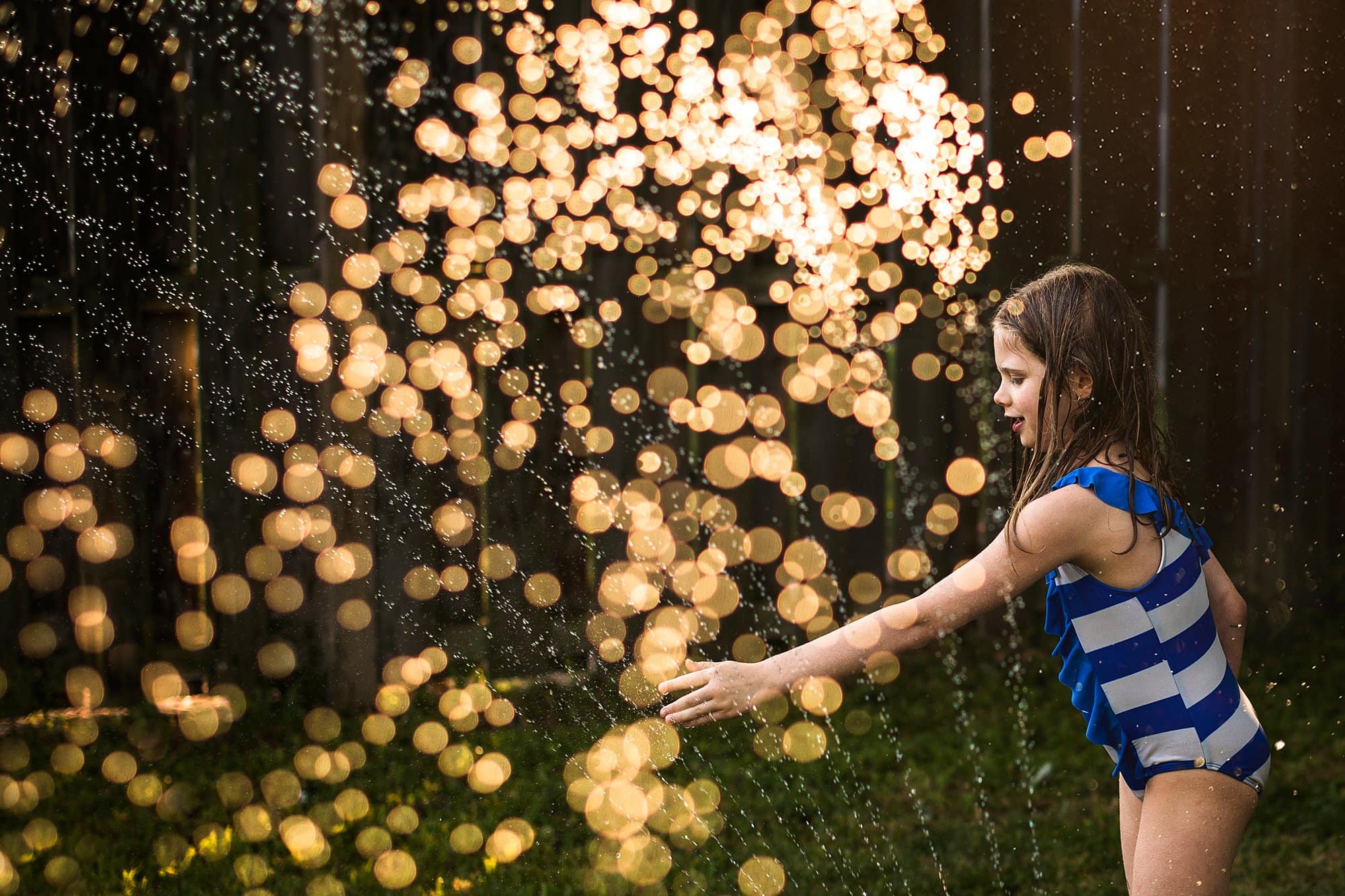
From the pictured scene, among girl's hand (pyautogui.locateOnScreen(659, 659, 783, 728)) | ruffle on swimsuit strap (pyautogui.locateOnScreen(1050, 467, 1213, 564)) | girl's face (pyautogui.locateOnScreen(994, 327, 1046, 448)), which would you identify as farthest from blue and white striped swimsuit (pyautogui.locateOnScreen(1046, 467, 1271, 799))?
girl's hand (pyautogui.locateOnScreen(659, 659, 783, 728))

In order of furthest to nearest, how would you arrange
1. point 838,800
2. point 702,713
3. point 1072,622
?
point 838,800
point 1072,622
point 702,713

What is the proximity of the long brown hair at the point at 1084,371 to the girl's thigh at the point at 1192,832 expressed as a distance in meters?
0.39

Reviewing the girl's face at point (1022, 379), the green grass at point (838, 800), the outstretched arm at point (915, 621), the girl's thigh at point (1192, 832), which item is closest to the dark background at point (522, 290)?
the green grass at point (838, 800)

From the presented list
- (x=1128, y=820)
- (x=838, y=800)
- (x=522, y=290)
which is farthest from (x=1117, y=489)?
(x=522, y=290)

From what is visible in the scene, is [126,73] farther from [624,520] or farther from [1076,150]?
[1076,150]

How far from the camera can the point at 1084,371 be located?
1589 millimetres

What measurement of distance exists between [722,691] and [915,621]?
0.27 metres

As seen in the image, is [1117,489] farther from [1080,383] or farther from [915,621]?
[915,621]

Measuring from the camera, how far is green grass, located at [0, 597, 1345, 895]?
8.64ft

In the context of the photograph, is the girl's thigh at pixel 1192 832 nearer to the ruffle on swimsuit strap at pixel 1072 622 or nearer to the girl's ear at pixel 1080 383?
the ruffle on swimsuit strap at pixel 1072 622

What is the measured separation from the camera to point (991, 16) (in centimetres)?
411

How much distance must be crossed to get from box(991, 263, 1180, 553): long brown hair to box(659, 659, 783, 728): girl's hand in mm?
443

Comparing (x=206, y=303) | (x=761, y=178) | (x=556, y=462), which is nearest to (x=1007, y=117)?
(x=761, y=178)

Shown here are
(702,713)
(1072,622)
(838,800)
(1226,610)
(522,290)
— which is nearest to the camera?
(702,713)
